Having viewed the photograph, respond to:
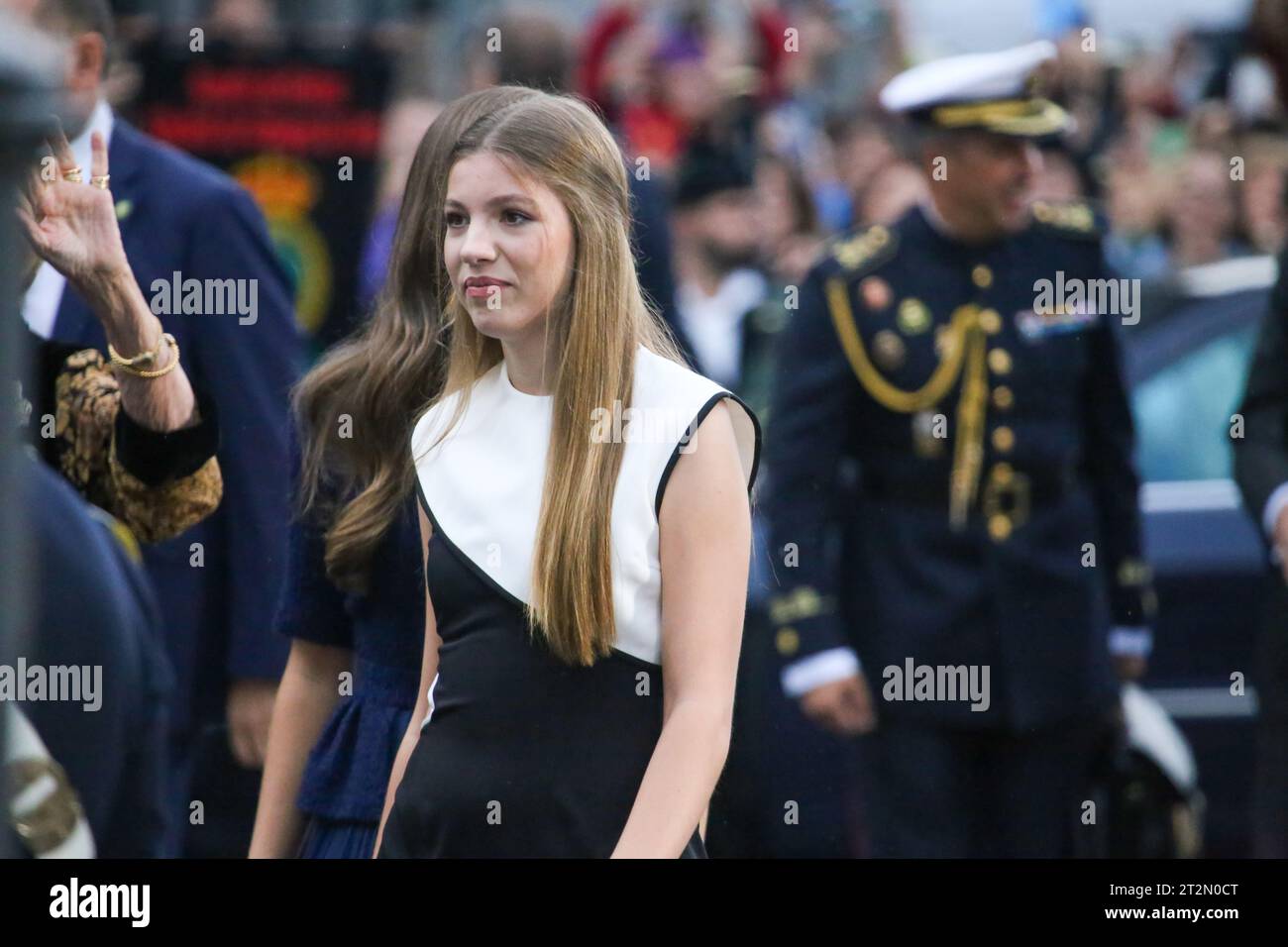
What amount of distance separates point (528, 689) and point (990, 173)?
2.76 m

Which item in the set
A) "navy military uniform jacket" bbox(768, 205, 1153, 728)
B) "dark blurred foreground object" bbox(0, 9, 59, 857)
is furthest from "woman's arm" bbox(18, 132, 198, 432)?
"navy military uniform jacket" bbox(768, 205, 1153, 728)

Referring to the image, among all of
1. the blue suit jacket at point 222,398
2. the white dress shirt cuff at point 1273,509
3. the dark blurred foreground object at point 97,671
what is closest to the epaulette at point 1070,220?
the white dress shirt cuff at point 1273,509

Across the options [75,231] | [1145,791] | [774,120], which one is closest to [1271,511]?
[1145,791]

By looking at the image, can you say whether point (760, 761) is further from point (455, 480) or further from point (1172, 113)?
point (1172, 113)

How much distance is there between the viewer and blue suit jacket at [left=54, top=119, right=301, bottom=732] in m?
4.26

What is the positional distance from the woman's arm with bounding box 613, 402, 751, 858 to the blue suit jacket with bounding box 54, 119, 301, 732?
4.16 feet

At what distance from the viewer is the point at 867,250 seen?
5613 millimetres

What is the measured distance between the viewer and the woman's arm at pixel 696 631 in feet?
9.83

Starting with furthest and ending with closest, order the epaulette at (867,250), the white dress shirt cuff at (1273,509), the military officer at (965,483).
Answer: the epaulette at (867,250) < the military officer at (965,483) < the white dress shirt cuff at (1273,509)

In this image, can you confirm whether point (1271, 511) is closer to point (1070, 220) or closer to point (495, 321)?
point (1070, 220)

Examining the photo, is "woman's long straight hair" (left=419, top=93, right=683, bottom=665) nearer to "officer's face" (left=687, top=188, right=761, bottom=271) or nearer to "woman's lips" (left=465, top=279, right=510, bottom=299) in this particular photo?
"woman's lips" (left=465, top=279, right=510, bottom=299)

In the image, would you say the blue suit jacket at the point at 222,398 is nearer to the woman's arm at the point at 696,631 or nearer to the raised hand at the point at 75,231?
the raised hand at the point at 75,231

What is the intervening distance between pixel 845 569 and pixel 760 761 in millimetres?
1040
